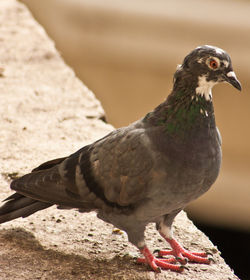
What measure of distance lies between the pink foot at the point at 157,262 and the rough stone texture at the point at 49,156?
3 centimetres

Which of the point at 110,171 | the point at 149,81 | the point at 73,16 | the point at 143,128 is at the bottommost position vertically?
the point at 149,81

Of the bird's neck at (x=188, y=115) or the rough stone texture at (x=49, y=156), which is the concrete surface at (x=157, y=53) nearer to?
the rough stone texture at (x=49, y=156)

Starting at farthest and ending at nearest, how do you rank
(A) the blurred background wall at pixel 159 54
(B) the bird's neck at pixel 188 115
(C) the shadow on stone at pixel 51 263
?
(A) the blurred background wall at pixel 159 54 → (C) the shadow on stone at pixel 51 263 → (B) the bird's neck at pixel 188 115

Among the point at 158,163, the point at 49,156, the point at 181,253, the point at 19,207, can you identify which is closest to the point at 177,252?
the point at 181,253

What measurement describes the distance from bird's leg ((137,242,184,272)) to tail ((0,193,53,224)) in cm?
62

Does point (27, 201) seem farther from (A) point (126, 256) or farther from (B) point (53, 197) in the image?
(A) point (126, 256)

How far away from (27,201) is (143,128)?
32.9 inches

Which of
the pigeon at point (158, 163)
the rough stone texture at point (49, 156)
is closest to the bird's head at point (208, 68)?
the pigeon at point (158, 163)

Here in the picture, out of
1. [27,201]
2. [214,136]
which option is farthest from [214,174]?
[27,201]

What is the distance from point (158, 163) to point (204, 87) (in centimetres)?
46

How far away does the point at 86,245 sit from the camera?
341 centimetres

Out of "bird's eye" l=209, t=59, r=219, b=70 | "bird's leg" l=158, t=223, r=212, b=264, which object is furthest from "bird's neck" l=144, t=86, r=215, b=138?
"bird's leg" l=158, t=223, r=212, b=264

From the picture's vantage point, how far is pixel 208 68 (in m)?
2.92

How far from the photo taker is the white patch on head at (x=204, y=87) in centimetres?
296
